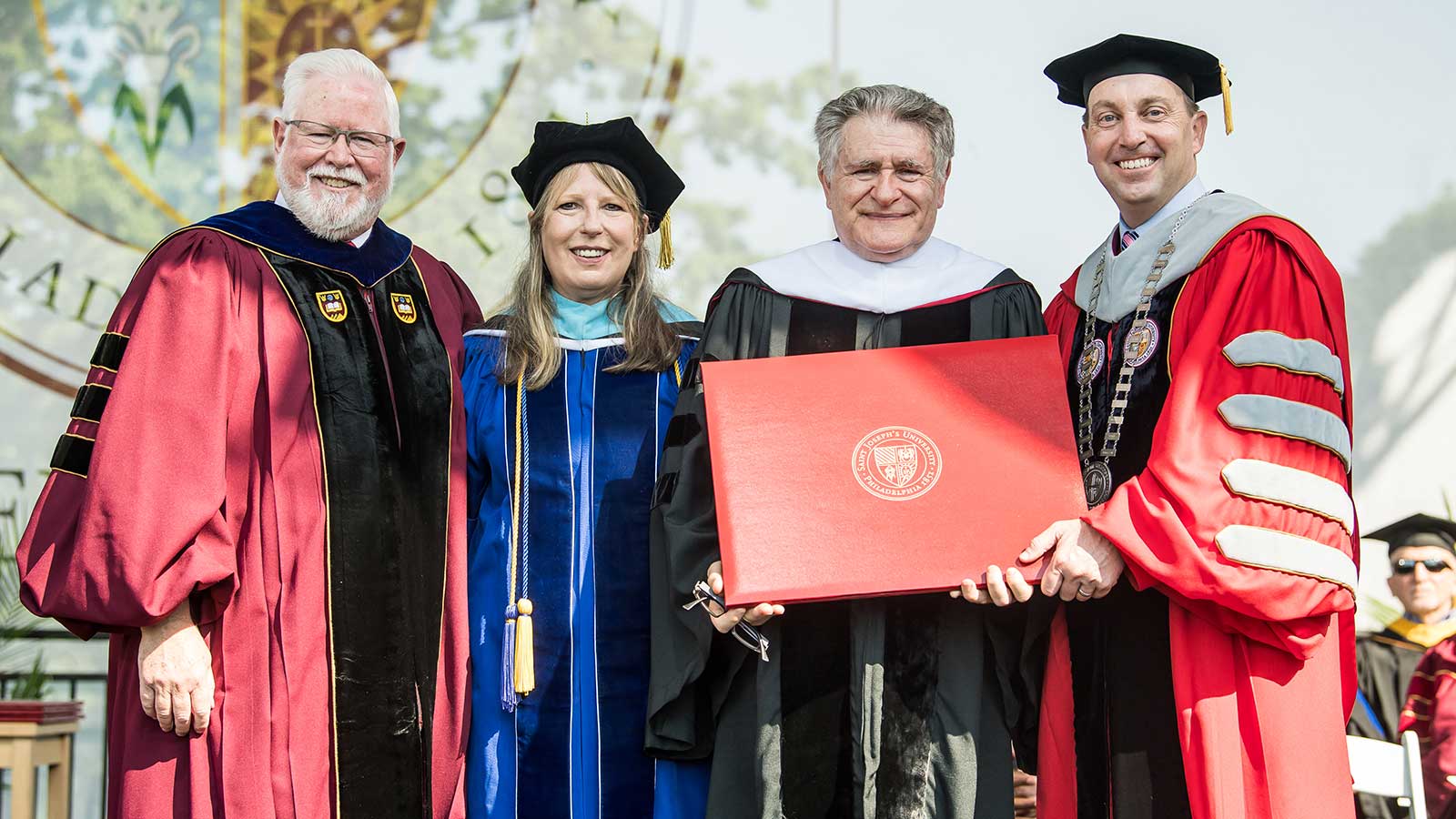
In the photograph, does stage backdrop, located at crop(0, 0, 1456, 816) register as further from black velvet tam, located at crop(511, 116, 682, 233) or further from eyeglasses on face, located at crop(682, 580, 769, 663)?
eyeglasses on face, located at crop(682, 580, 769, 663)

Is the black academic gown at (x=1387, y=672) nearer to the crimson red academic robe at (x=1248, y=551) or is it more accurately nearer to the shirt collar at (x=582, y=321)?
the crimson red academic robe at (x=1248, y=551)

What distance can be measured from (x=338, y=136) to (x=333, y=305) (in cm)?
43

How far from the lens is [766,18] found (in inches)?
218

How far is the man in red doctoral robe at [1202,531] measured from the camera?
2.71m

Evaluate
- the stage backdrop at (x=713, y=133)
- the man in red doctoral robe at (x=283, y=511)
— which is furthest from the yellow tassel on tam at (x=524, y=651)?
the stage backdrop at (x=713, y=133)

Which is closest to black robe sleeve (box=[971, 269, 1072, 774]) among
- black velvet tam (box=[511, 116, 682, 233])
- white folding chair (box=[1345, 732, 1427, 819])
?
black velvet tam (box=[511, 116, 682, 233])

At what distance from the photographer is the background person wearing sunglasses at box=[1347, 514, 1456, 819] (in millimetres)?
5426

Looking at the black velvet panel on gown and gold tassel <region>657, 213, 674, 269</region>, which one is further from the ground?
gold tassel <region>657, 213, 674, 269</region>

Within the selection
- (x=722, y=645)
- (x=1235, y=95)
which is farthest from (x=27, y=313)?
(x=1235, y=95)

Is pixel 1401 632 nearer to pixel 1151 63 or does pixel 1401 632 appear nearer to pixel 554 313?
pixel 1151 63

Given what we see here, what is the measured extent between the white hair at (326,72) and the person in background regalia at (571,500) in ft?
1.35

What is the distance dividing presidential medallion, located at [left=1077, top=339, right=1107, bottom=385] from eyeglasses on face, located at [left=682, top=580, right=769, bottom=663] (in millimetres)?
915

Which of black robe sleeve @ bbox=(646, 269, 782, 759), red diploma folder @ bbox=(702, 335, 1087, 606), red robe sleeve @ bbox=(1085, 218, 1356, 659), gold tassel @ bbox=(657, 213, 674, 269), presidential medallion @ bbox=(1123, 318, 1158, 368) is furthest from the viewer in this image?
gold tassel @ bbox=(657, 213, 674, 269)

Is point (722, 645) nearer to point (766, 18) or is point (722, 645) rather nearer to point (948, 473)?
A: point (948, 473)
